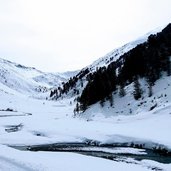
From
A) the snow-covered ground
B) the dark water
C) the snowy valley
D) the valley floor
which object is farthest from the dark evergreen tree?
the dark water

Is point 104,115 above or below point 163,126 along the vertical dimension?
above

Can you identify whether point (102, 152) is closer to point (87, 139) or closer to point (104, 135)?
point (87, 139)

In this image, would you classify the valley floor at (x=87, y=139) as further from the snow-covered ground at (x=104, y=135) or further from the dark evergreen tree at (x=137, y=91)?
the dark evergreen tree at (x=137, y=91)

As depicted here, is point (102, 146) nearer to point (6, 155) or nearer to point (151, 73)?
point (6, 155)

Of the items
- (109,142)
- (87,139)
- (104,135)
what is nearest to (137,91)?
(104,135)

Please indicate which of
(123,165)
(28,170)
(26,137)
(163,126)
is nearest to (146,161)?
(123,165)

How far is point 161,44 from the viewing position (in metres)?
90.0

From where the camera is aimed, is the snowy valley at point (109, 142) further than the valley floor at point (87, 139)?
Yes

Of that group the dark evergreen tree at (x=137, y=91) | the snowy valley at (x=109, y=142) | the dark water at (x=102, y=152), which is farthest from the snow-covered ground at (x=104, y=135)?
the dark water at (x=102, y=152)

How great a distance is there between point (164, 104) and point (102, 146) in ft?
65.6

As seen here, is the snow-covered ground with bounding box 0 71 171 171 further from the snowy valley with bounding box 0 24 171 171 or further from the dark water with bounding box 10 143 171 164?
the dark water with bounding box 10 143 171 164

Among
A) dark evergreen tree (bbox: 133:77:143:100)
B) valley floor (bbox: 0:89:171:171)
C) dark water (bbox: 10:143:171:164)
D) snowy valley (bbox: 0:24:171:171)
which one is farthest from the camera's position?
dark evergreen tree (bbox: 133:77:143:100)

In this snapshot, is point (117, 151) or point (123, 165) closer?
point (123, 165)

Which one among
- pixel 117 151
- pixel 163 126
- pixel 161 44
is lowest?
pixel 117 151
